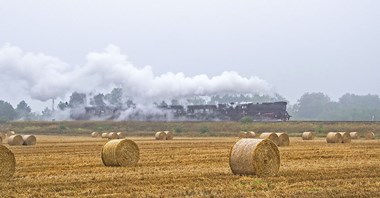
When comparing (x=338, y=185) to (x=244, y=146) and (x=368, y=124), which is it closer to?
(x=244, y=146)

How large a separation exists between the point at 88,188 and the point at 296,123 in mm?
68113

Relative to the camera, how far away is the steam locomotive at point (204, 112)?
93.5 meters

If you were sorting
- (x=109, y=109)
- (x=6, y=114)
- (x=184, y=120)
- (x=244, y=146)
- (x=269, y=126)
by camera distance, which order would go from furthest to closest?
1. (x=6, y=114)
2. (x=109, y=109)
3. (x=184, y=120)
4. (x=269, y=126)
5. (x=244, y=146)

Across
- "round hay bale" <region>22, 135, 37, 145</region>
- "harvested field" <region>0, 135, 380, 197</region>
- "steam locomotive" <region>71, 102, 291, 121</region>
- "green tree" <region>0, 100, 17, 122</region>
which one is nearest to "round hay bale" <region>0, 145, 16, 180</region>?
"harvested field" <region>0, 135, 380, 197</region>

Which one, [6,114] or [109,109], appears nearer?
[109,109]

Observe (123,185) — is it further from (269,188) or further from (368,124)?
(368,124)

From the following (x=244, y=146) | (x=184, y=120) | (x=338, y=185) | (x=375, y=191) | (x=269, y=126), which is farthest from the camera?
(x=184, y=120)

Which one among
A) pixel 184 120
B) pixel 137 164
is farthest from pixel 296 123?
pixel 137 164

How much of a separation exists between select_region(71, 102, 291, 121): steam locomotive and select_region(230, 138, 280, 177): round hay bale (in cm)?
7119

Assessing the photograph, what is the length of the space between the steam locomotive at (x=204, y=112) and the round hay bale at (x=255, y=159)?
71.2 meters

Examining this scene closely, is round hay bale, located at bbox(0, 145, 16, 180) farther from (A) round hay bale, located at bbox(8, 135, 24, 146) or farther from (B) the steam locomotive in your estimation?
(B) the steam locomotive

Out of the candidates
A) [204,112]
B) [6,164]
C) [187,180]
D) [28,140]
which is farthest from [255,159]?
[204,112]

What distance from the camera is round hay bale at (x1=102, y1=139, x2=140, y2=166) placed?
24.8 m

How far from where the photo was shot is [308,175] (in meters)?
19.9
